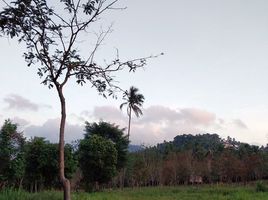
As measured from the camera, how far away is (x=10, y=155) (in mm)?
36656

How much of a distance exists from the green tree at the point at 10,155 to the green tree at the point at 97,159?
8.00 metres

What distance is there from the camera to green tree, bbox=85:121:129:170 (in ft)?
175

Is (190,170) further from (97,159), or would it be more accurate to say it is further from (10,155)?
(10,155)

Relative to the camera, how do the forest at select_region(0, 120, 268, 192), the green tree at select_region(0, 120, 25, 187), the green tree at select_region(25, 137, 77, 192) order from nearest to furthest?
the green tree at select_region(0, 120, 25, 187) → the forest at select_region(0, 120, 268, 192) → the green tree at select_region(25, 137, 77, 192)

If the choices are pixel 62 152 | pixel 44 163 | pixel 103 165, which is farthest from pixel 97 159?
pixel 62 152

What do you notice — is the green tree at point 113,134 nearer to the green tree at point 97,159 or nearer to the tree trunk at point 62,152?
the green tree at point 97,159

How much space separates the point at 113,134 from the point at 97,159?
1145 cm

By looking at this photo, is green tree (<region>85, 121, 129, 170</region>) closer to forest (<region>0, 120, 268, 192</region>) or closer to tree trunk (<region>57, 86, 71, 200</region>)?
forest (<region>0, 120, 268, 192</region>)

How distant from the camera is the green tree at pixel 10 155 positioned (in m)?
36.0

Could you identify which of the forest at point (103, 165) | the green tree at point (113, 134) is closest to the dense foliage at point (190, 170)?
the forest at point (103, 165)

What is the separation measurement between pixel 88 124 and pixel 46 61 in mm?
45499

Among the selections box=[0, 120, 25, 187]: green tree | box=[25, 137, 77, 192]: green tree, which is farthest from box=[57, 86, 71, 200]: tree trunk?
box=[25, 137, 77, 192]: green tree

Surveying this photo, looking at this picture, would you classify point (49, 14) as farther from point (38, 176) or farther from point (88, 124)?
point (88, 124)

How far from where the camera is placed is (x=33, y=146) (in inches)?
1567
